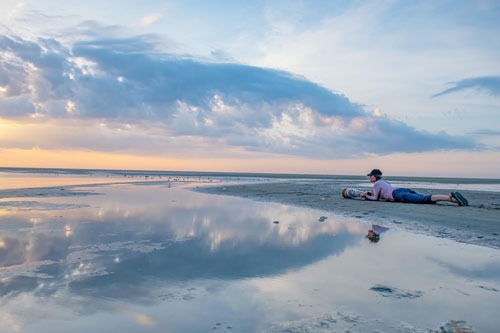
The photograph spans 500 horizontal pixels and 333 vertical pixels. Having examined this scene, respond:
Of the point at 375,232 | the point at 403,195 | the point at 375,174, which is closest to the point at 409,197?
the point at 403,195

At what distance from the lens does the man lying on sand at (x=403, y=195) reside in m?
16.2

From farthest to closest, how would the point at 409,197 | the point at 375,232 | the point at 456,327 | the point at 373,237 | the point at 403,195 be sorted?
the point at 403,195, the point at 409,197, the point at 375,232, the point at 373,237, the point at 456,327

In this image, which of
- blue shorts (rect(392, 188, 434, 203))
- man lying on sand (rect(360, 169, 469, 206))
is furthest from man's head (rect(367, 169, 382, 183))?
blue shorts (rect(392, 188, 434, 203))

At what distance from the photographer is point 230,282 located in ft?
18.3

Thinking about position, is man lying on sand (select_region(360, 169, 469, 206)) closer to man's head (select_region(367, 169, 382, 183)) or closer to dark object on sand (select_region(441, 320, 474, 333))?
man's head (select_region(367, 169, 382, 183))

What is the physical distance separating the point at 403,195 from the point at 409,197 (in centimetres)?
30

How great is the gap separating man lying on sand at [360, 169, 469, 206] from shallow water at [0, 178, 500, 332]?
306 inches

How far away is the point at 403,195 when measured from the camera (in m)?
17.6

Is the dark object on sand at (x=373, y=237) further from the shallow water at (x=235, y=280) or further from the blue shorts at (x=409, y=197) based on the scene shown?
the blue shorts at (x=409, y=197)

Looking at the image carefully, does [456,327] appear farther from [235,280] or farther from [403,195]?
[403,195]

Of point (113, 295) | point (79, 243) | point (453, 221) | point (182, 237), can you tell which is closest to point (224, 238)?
point (182, 237)

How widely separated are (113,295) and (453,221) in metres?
11.2

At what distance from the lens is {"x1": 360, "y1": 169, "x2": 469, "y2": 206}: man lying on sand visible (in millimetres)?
16250

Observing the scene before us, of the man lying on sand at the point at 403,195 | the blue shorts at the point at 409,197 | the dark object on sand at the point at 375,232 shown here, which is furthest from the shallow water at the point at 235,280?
the blue shorts at the point at 409,197
